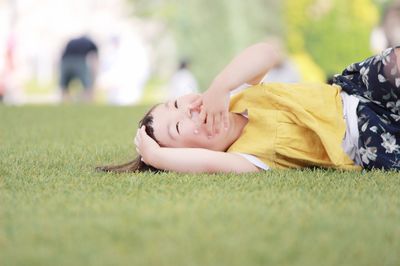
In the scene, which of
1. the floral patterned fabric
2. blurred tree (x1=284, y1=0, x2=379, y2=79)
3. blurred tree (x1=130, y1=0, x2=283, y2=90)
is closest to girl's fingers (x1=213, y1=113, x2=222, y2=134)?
the floral patterned fabric

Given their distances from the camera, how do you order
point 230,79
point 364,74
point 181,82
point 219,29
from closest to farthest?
point 230,79 → point 364,74 → point 181,82 → point 219,29

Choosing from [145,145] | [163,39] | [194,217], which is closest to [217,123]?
[145,145]

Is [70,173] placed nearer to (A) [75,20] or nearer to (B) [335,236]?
(B) [335,236]

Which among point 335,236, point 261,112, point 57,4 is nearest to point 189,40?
point 57,4

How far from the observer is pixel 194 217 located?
1.94m

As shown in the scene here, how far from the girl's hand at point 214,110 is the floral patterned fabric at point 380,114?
53cm

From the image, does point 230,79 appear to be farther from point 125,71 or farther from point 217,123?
point 125,71

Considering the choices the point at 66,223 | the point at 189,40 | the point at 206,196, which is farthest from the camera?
the point at 189,40

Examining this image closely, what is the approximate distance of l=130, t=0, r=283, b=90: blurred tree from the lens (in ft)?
66.9

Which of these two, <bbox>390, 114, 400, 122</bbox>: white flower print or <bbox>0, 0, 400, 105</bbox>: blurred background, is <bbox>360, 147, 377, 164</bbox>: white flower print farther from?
<bbox>0, 0, 400, 105</bbox>: blurred background

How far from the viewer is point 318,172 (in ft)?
9.16

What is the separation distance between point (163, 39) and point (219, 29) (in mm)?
9748

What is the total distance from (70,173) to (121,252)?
119 cm

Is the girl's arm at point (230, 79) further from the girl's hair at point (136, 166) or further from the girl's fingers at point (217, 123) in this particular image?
the girl's hair at point (136, 166)
